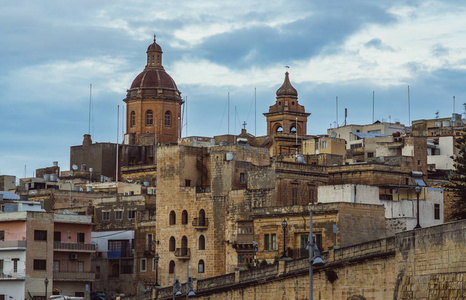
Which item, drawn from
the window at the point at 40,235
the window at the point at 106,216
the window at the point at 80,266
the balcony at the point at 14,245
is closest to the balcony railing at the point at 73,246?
the window at the point at 80,266

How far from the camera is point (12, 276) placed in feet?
249

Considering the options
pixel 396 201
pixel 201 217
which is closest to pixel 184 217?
pixel 201 217

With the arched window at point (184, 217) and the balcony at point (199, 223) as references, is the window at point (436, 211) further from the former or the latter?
the arched window at point (184, 217)

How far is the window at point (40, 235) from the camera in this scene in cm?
7700

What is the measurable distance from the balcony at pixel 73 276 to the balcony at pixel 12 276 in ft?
9.91

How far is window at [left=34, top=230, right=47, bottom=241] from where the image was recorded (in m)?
77.0

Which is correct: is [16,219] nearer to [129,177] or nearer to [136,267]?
[136,267]

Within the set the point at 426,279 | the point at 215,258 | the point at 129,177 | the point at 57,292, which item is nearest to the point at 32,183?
the point at 129,177

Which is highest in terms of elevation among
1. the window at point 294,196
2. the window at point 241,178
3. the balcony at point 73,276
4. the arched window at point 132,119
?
the arched window at point 132,119

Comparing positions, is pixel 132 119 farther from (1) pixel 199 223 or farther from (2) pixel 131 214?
(1) pixel 199 223

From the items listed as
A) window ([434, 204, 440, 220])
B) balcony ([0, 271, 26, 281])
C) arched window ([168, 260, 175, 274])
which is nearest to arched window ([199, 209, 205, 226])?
arched window ([168, 260, 175, 274])

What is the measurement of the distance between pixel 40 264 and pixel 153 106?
133 ft

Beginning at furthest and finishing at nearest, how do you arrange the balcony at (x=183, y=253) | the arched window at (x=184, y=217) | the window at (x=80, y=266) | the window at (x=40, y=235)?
the window at (x=80, y=266)
the arched window at (x=184, y=217)
the window at (x=40, y=235)
the balcony at (x=183, y=253)

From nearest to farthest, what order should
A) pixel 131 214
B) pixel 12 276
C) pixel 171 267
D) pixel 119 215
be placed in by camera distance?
pixel 12 276
pixel 171 267
pixel 131 214
pixel 119 215
